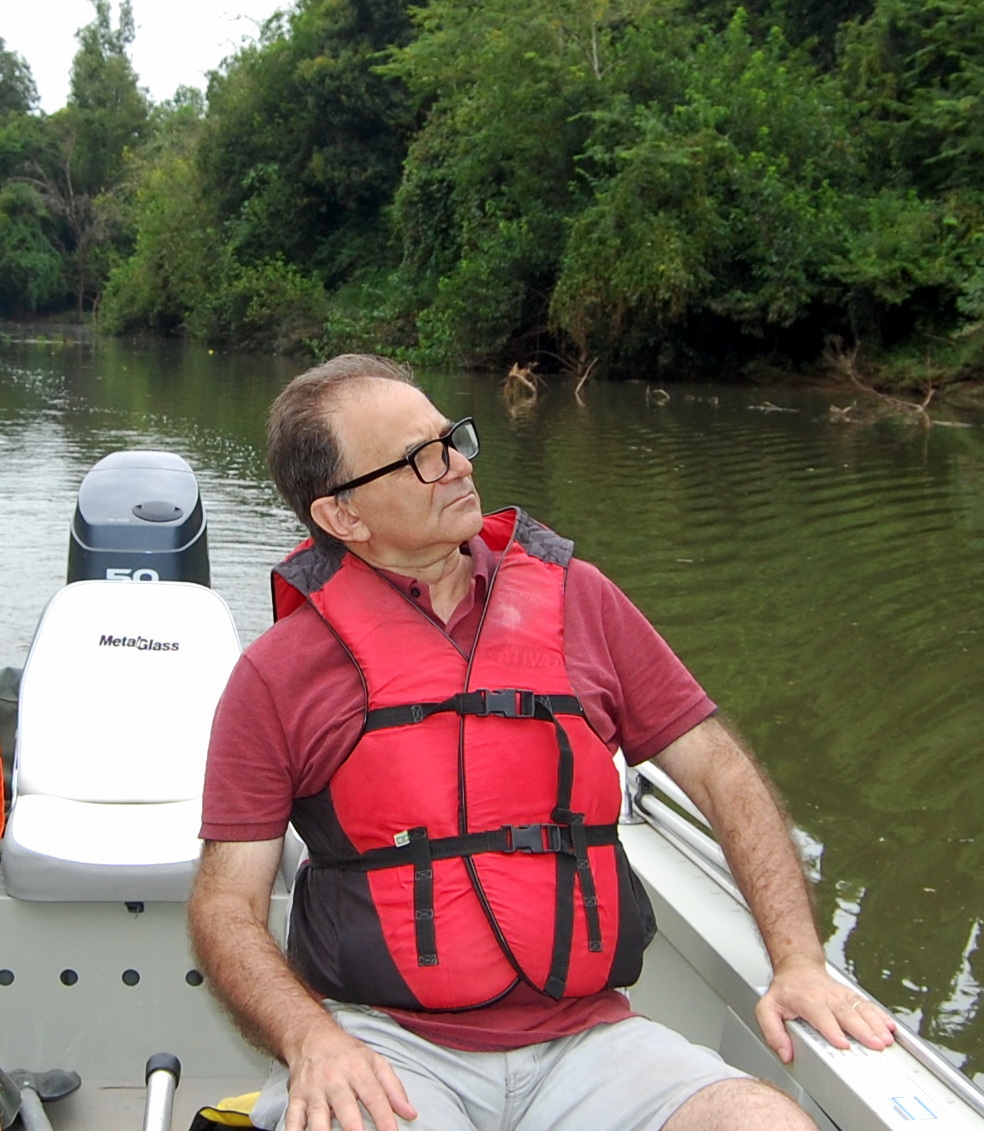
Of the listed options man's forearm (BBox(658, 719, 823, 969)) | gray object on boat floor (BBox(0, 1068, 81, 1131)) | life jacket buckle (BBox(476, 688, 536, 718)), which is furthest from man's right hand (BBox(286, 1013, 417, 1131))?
gray object on boat floor (BBox(0, 1068, 81, 1131))

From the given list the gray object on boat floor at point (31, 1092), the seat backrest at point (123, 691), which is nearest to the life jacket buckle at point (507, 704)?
the gray object on boat floor at point (31, 1092)

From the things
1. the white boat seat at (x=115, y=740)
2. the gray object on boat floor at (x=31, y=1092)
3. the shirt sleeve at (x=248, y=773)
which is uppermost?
the shirt sleeve at (x=248, y=773)

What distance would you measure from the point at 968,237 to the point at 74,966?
71.8ft

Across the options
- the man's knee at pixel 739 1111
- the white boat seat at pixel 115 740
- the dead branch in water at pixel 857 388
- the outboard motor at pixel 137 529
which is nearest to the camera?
the man's knee at pixel 739 1111

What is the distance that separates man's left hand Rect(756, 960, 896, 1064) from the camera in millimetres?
1771

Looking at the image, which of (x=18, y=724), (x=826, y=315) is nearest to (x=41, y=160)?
(x=826, y=315)

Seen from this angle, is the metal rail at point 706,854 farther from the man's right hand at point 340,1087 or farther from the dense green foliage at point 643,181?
the dense green foliage at point 643,181

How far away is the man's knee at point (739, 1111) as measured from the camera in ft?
5.15

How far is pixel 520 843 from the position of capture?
1.84 m

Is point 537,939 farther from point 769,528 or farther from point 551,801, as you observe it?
point 769,528

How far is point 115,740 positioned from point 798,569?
22.5 ft

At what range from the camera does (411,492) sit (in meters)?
2.06

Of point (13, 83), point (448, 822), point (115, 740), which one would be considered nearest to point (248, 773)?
point (448, 822)

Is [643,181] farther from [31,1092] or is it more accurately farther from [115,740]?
[31,1092]
